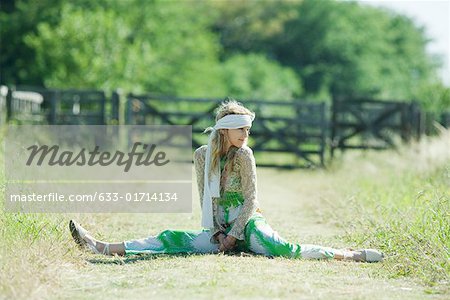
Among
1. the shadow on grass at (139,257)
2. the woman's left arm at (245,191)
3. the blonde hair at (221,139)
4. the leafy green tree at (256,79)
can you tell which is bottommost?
the shadow on grass at (139,257)

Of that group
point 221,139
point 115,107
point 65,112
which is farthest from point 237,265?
point 65,112

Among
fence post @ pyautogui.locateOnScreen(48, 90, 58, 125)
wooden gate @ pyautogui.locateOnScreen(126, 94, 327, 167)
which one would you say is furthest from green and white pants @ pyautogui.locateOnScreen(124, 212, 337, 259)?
fence post @ pyautogui.locateOnScreen(48, 90, 58, 125)

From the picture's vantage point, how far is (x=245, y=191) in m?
7.52

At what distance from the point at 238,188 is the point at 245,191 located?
0.12 meters

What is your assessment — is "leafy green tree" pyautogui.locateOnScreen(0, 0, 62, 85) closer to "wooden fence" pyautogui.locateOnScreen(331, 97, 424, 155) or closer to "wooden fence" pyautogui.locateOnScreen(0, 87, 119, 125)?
"wooden fence" pyautogui.locateOnScreen(0, 87, 119, 125)

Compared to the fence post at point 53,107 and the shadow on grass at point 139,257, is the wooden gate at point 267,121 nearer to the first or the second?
the fence post at point 53,107

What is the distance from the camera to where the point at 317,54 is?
61.1 m

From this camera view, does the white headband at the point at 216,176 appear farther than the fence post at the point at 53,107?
No

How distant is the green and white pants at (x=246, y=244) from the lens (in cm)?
733

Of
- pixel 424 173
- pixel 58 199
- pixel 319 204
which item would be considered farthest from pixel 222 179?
pixel 424 173

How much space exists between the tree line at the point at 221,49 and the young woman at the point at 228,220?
94.3ft

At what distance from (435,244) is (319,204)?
15.1ft
